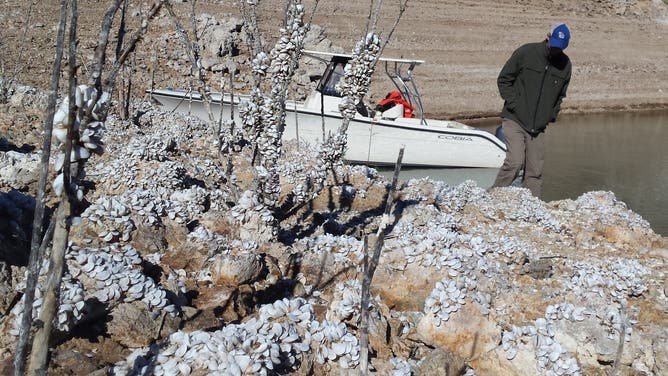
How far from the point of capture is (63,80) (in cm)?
1173

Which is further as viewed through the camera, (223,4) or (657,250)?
(223,4)

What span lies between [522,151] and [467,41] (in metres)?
17.4

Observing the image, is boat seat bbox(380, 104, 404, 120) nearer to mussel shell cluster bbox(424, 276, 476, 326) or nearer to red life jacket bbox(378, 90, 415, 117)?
red life jacket bbox(378, 90, 415, 117)

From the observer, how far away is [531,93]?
6711 millimetres

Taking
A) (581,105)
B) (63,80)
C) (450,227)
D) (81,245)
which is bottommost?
(581,105)

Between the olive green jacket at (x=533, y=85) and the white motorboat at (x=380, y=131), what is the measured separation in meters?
4.75

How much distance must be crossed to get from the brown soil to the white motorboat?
347cm

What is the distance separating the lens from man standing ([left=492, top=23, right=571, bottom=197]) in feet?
21.7

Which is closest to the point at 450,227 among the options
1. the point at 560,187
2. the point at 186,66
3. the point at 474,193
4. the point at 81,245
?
the point at 474,193

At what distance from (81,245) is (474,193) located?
169 inches

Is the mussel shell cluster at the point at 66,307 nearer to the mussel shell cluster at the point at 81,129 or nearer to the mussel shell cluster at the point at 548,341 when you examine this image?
the mussel shell cluster at the point at 81,129

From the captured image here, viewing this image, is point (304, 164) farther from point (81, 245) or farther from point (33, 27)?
point (33, 27)

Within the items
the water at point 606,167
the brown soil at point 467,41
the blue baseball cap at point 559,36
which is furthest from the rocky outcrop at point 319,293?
the brown soil at point 467,41

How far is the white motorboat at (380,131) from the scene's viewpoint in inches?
454
